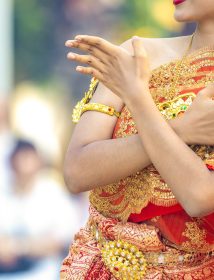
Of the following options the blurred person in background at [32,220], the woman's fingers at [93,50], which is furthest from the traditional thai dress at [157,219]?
the blurred person in background at [32,220]

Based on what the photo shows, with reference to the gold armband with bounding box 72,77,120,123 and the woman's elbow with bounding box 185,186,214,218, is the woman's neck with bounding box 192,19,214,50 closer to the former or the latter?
the gold armband with bounding box 72,77,120,123

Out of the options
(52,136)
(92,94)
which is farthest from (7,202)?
(92,94)

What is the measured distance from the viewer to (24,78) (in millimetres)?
7754

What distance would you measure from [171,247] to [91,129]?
1.56 feet

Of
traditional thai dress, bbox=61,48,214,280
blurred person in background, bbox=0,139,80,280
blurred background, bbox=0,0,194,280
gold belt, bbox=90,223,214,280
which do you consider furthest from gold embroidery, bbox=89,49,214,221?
blurred background, bbox=0,0,194,280

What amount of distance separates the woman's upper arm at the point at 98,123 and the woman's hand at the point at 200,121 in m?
0.28

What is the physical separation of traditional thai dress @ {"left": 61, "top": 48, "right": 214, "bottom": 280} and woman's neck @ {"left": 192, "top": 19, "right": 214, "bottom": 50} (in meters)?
0.03

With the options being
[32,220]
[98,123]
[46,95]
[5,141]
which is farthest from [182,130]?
[46,95]

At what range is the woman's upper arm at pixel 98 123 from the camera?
3.20m

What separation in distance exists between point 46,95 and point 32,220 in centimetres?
110

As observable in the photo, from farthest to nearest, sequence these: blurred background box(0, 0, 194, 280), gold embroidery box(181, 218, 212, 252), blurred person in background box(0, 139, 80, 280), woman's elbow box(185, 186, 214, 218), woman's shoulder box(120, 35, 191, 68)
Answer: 1. blurred background box(0, 0, 194, 280)
2. blurred person in background box(0, 139, 80, 280)
3. woman's shoulder box(120, 35, 191, 68)
4. gold embroidery box(181, 218, 212, 252)
5. woman's elbow box(185, 186, 214, 218)

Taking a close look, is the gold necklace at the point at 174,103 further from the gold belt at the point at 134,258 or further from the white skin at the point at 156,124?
the gold belt at the point at 134,258

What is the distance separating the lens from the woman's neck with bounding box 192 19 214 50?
3.30m

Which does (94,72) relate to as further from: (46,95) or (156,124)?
(46,95)
